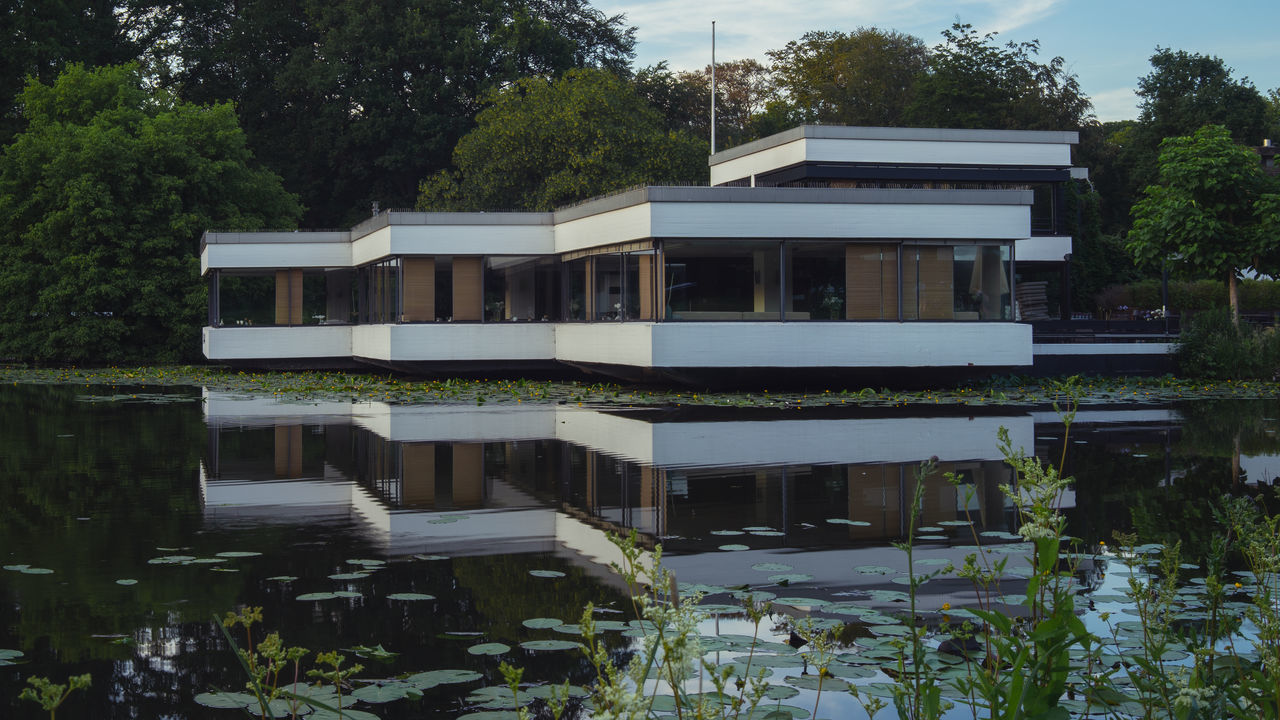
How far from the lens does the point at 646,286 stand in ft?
80.6

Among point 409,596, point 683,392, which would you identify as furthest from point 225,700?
point 683,392

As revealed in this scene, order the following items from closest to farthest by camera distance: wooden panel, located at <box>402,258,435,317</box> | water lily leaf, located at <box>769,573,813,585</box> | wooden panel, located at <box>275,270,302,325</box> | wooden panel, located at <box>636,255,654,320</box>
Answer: water lily leaf, located at <box>769,573,813,585</box>, wooden panel, located at <box>636,255,654,320</box>, wooden panel, located at <box>402,258,435,317</box>, wooden panel, located at <box>275,270,302,325</box>

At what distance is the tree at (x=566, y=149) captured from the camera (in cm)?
4647

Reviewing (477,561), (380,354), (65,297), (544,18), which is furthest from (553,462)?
(544,18)

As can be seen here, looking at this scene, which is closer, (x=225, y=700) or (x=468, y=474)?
(x=225, y=700)

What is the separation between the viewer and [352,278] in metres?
37.0

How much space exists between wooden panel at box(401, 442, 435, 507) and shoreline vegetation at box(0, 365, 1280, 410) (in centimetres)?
747

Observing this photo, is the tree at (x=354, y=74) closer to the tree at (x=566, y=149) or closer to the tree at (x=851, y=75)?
the tree at (x=566, y=149)

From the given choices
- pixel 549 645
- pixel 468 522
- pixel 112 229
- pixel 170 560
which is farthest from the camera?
pixel 112 229

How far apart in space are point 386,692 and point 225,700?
0.61 meters

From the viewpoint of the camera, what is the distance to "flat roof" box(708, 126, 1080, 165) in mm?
34781

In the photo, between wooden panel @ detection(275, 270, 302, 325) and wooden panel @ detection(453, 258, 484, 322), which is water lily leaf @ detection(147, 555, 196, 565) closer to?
wooden panel @ detection(453, 258, 484, 322)

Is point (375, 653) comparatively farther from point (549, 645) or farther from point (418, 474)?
point (418, 474)

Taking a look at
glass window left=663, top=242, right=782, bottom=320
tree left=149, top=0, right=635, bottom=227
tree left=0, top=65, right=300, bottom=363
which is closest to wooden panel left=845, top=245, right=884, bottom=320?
glass window left=663, top=242, right=782, bottom=320
